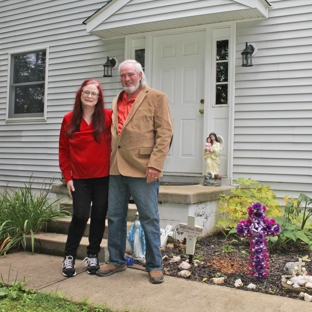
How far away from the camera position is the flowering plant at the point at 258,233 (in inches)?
123

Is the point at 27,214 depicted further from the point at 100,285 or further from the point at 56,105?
the point at 56,105

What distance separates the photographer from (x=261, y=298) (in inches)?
108

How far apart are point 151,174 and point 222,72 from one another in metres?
3.35

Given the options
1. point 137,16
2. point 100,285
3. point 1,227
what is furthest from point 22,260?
point 137,16

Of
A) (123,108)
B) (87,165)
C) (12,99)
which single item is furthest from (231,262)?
(12,99)

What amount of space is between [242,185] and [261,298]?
116 inches

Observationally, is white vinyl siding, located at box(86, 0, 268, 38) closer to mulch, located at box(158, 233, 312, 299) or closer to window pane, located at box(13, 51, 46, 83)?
window pane, located at box(13, 51, 46, 83)

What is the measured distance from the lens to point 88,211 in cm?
322

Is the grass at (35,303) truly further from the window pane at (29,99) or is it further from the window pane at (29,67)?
the window pane at (29,67)

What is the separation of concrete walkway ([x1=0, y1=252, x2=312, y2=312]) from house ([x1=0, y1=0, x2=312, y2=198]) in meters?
2.83

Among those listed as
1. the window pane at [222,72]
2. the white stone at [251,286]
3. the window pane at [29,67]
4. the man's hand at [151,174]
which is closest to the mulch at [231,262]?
the white stone at [251,286]

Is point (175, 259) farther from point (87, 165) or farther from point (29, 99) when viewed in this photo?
point (29, 99)

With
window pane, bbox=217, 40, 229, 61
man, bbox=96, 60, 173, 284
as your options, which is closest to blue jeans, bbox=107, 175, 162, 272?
man, bbox=96, 60, 173, 284

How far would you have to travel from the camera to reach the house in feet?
17.7
